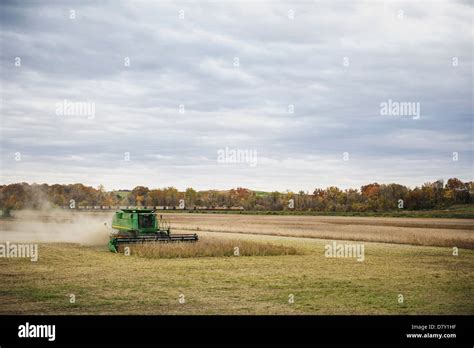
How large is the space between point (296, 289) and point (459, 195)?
9353 centimetres

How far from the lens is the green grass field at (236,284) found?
1752 centimetres

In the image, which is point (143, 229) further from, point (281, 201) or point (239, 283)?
point (281, 201)

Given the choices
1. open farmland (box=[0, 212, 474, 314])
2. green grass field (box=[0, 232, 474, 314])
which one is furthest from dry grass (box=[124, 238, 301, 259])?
green grass field (box=[0, 232, 474, 314])

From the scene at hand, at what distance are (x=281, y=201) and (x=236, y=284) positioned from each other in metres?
114

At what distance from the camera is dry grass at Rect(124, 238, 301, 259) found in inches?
1264

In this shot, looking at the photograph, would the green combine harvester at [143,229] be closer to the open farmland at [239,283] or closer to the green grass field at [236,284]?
the open farmland at [239,283]

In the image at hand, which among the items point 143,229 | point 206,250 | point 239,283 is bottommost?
point 239,283

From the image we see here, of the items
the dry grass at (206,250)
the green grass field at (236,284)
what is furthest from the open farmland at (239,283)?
the dry grass at (206,250)

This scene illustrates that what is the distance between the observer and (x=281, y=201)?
13550 cm

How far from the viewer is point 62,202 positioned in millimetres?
100562

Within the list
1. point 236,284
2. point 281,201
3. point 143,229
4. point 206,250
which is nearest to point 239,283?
point 236,284
